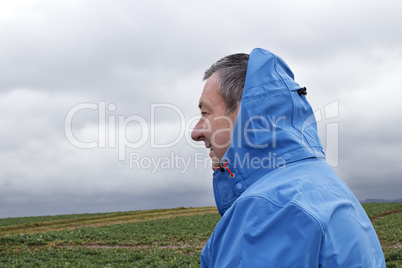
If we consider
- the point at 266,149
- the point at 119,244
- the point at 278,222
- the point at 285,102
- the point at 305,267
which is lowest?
the point at 119,244

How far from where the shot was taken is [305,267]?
132cm

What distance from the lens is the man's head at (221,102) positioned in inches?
81.3

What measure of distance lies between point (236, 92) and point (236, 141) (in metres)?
0.42

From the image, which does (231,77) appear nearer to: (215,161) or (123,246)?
(215,161)

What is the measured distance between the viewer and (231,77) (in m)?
2.09

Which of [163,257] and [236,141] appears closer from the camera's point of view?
[236,141]

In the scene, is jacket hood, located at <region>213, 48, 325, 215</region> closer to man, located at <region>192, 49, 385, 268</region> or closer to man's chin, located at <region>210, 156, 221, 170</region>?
man, located at <region>192, 49, 385, 268</region>

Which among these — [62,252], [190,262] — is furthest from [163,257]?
[62,252]

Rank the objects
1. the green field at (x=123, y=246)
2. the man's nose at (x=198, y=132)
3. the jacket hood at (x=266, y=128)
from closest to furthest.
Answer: the jacket hood at (x=266, y=128), the man's nose at (x=198, y=132), the green field at (x=123, y=246)

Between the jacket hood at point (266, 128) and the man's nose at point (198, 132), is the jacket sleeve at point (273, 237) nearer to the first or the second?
the jacket hood at point (266, 128)

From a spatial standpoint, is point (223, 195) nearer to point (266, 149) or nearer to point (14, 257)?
point (266, 149)

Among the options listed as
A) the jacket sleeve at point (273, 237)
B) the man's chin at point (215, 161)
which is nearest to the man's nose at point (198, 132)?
the man's chin at point (215, 161)

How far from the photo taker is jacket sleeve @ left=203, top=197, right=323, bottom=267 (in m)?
1.33

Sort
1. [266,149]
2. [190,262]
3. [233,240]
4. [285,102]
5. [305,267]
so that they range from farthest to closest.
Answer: [190,262]
[285,102]
[266,149]
[233,240]
[305,267]
